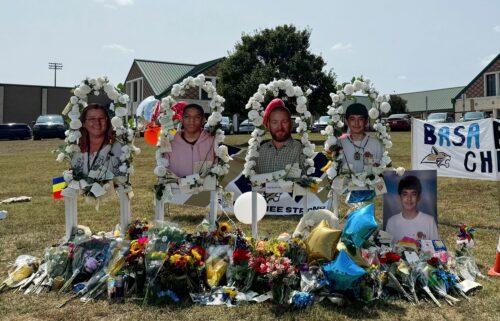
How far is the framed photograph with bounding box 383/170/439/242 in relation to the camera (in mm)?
5504

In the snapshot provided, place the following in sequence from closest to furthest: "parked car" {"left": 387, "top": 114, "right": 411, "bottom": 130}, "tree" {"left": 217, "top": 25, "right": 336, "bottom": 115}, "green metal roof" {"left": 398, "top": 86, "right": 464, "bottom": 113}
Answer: "tree" {"left": 217, "top": 25, "right": 336, "bottom": 115}, "parked car" {"left": 387, "top": 114, "right": 411, "bottom": 130}, "green metal roof" {"left": 398, "top": 86, "right": 464, "bottom": 113}

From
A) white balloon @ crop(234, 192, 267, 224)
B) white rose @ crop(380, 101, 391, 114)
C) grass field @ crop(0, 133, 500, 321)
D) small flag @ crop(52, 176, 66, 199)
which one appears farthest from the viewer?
white balloon @ crop(234, 192, 267, 224)

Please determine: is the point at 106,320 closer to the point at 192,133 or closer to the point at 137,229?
the point at 137,229

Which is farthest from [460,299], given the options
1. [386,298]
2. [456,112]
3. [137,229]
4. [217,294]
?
[456,112]

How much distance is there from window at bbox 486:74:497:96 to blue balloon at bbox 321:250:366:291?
3983 centimetres

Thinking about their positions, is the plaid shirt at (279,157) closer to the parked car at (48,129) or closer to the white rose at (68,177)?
the white rose at (68,177)

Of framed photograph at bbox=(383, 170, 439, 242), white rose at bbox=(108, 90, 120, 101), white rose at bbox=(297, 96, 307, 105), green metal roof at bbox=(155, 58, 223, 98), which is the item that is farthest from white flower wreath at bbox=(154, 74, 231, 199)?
green metal roof at bbox=(155, 58, 223, 98)

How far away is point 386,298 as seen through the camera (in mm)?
4410

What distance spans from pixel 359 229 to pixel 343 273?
54cm

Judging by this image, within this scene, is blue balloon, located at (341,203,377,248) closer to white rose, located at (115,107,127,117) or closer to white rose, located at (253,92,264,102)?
white rose, located at (253,92,264,102)

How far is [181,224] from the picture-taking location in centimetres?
756

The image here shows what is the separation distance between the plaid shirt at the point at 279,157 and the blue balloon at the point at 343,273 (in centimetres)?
165

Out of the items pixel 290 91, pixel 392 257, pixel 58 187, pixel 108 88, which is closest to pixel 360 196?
pixel 392 257

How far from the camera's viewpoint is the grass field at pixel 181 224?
4035 mm
